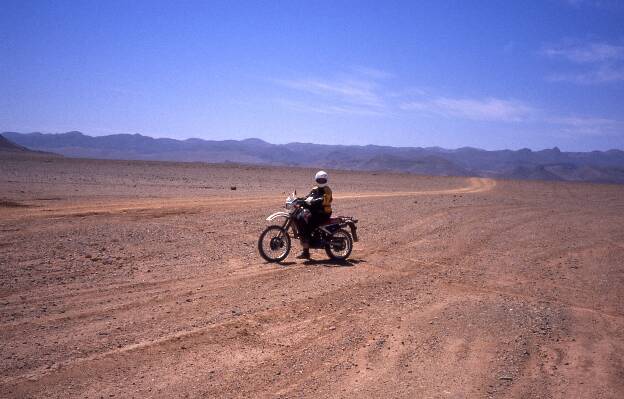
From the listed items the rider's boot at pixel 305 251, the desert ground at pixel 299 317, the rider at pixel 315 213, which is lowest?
the desert ground at pixel 299 317

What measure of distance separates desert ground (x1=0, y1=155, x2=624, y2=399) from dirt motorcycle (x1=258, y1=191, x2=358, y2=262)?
31cm

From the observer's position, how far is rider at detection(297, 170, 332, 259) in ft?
36.2

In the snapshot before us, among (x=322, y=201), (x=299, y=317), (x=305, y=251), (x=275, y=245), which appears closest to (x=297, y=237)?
(x=305, y=251)

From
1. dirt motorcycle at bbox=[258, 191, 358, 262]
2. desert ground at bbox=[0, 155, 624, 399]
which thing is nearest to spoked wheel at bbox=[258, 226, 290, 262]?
dirt motorcycle at bbox=[258, 191, 358, 262]

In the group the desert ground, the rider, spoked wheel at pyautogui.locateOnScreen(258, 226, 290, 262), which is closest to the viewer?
the desert ground

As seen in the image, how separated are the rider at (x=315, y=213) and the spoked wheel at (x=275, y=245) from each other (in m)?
0.37

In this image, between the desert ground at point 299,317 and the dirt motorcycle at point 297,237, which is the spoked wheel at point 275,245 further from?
the desert ground at point 299,317

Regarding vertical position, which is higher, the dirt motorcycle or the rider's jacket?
the rider's jacket

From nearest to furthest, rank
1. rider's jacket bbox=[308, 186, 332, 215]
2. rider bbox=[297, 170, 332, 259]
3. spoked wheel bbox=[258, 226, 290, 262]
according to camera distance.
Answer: spoked wheel bbox=[258, 226, 290, 262]
rider bbox=[297, 170, 332, 259]
rider's jacket bbox=[308, 186, 332, 215]

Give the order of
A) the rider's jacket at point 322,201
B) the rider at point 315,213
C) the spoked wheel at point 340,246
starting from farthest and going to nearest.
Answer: the spoked wheel at point 340,246
the rider's jacket at point 322,201
the rider at point 315,213

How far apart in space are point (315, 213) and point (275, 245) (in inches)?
40.2

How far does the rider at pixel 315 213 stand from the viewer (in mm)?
11039

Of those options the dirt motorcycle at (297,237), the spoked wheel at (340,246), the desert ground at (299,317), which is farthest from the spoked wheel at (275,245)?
the spoked wheel at (340,246)

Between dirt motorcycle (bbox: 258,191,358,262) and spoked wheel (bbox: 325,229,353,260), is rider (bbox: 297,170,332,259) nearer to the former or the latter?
dirt motorcycle (bbox: 258,191,358,262)
